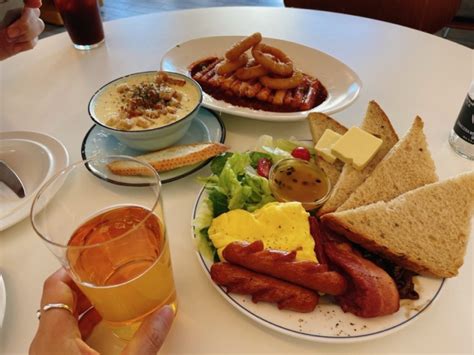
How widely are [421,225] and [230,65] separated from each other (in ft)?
3.65

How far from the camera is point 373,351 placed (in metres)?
0.93

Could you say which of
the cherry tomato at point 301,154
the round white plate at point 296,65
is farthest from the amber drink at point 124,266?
the round white plate at point 296,65

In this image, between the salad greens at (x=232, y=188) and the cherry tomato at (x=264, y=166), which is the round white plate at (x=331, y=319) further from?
the cherry tomato at (x=264, y=166)

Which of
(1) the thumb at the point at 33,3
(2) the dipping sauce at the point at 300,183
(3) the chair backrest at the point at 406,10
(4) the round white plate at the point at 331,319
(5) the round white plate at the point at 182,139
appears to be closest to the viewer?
(4) the round white plate at the point at 331,319

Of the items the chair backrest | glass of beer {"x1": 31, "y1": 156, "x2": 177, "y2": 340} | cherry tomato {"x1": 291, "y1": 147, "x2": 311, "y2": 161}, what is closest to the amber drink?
glass of beer {"x1": 31, "y1": 156, "x2": 177, "y2": 340}

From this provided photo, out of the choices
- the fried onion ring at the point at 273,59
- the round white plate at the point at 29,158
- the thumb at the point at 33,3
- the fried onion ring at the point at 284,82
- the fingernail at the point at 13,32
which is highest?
the thumb at the point at 33,3

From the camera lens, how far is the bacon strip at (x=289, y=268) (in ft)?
3.02

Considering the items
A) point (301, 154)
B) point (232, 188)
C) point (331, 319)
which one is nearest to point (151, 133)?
point (232, 188)

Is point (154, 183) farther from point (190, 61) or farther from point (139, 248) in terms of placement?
point (190, 61)

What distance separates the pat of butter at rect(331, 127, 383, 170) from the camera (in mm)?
1273

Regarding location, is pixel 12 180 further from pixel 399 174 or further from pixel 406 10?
pixel 406 10

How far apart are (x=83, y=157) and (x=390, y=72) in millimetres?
1417

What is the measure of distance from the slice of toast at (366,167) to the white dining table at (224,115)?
0.16 metres

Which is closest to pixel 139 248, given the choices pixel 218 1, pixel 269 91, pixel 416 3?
pixel 269 91
